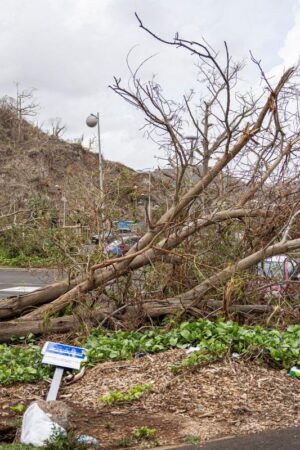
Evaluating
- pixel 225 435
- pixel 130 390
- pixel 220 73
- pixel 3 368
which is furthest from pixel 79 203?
pixel 225 435

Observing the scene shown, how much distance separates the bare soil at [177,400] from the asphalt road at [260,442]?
122 mm

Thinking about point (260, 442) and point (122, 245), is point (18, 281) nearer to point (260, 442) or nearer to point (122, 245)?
point (122, 245)

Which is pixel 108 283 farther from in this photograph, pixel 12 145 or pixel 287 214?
pixel 12 145

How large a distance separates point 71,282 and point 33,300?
596mm

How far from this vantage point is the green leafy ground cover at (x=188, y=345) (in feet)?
18.7

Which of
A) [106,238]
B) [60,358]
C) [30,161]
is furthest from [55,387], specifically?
[30,161]

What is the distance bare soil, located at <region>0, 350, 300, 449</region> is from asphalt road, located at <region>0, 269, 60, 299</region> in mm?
7269

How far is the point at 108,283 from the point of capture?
27.1 feet

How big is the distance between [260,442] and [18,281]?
1564cm

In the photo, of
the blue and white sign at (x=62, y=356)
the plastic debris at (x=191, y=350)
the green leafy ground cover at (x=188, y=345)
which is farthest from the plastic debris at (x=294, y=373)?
the blue and white sign at (x=62, y=356)

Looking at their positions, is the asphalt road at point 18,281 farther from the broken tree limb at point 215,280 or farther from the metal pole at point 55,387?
the metal pole at point 55,387

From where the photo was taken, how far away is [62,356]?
5141mm

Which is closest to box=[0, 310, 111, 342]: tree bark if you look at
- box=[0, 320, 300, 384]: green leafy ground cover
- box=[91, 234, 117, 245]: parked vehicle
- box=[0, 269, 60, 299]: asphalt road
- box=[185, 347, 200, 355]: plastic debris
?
box=[0, 320, 300, 384]: green leafy ground cover

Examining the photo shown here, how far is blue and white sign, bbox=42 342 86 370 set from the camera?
5.09 metres
